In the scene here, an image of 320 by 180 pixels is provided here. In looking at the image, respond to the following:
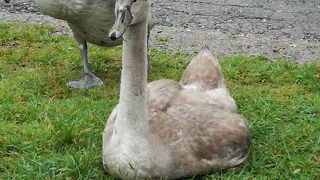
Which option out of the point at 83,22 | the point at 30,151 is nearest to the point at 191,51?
the point at 83,22

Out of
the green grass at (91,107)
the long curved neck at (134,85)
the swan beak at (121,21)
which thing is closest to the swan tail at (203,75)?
the green grass at (91,107)

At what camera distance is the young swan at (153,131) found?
13.6 ft

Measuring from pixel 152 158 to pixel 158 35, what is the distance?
4709 millimetres

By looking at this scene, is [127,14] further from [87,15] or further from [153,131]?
[87,15]

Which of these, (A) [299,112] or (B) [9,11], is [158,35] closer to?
(B) [9,11]

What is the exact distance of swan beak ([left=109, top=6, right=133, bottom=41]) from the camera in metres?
3.87

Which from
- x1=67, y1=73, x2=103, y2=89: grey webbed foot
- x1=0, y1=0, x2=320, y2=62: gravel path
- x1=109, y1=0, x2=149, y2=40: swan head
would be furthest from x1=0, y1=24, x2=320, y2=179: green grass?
x1=109, y1=0, x2=149, y2=40: swan head

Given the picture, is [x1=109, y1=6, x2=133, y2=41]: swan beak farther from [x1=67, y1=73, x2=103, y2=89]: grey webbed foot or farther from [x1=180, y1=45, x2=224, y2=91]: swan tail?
[x1=67, y1=73, x2=103, y2=89]: grey webbed foot

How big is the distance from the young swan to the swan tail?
1.87ft

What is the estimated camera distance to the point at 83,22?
6133 mm

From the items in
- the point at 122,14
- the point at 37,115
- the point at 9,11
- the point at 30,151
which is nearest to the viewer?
the point at 122,14

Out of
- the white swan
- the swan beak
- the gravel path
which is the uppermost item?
the swan beak

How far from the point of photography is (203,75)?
5461 mm

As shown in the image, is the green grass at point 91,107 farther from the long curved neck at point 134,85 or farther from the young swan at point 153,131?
the long curved neck at point 134,85
